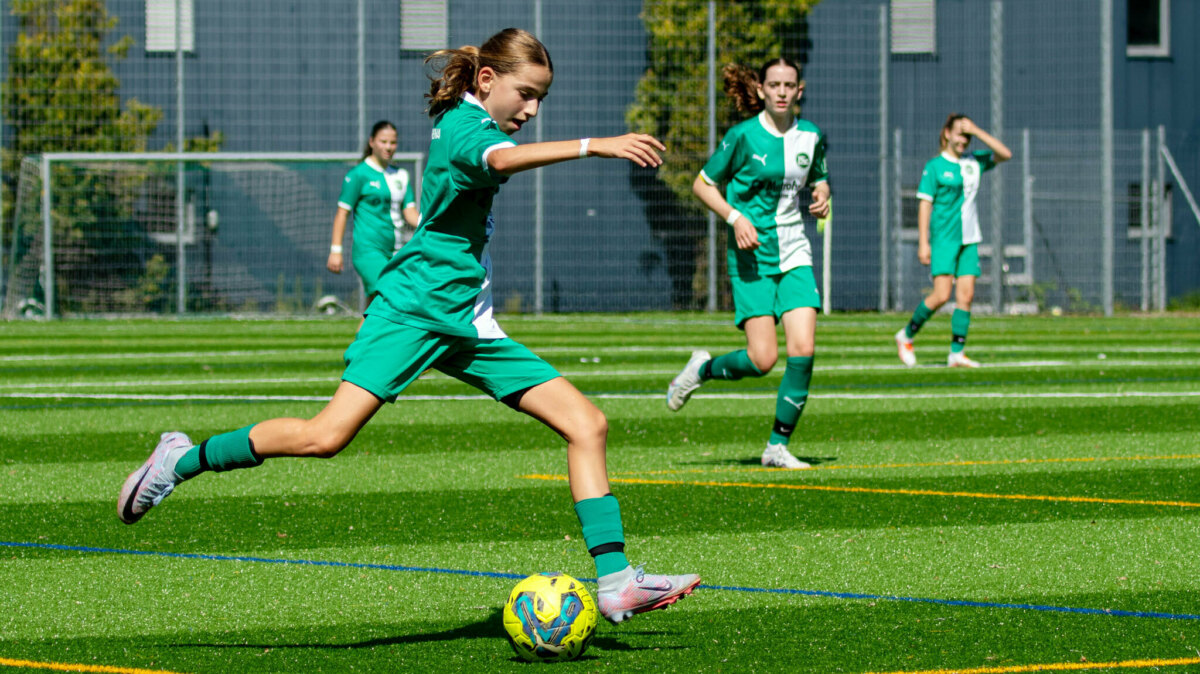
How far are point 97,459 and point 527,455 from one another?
88.1 inches

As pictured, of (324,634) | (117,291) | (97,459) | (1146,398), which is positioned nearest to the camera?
(324,634)

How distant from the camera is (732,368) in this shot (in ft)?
24.4

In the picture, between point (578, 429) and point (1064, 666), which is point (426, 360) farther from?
point (1064, 666)

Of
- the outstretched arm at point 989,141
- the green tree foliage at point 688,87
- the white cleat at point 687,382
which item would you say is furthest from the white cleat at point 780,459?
the green tree foliage at point 688,87

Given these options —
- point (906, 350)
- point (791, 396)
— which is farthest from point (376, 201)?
point (791, 396)

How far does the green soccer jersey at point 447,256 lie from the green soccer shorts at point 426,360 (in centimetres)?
4

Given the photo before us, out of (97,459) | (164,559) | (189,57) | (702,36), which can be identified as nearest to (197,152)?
(189,57)

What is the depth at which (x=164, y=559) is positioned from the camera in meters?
4.92

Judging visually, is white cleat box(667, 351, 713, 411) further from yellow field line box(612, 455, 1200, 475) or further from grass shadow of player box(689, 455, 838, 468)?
yellow field line box(612, 455, 1200, 475)

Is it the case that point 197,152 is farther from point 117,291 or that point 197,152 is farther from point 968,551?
point 968,551

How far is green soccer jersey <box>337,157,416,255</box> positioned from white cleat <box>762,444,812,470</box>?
6985 mm

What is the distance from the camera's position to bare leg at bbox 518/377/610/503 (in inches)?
165

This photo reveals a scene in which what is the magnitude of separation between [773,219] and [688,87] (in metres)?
17.3

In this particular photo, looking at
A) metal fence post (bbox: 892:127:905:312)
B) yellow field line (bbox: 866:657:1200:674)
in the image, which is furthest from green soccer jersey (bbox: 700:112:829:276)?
metal fence post (bbox: 892:127:905:312)
